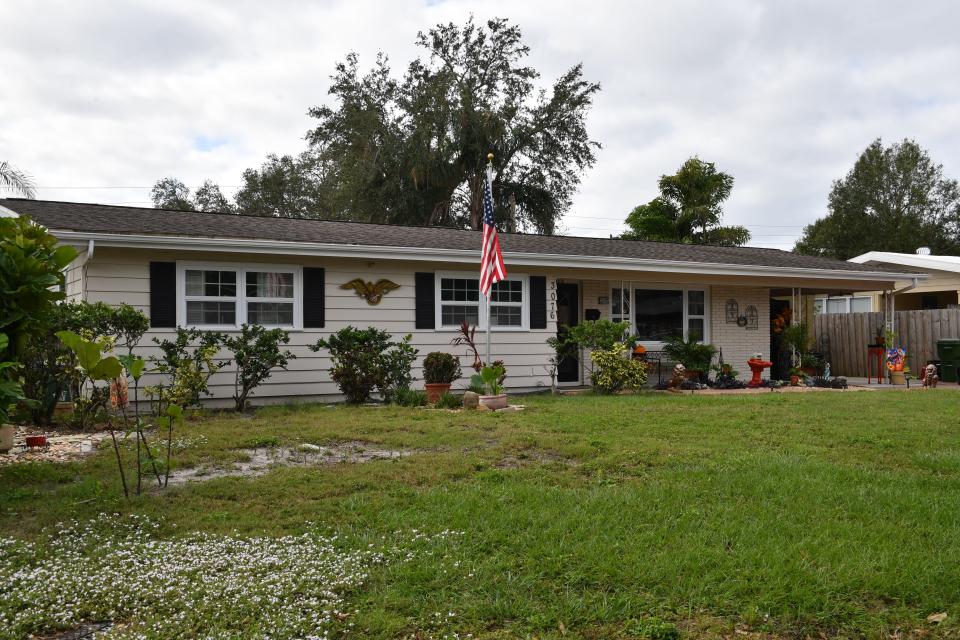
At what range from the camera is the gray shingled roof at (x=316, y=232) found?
9.80 m

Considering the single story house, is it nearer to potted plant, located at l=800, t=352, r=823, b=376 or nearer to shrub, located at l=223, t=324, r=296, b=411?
potted plant, located at l=800, t=352, r=823, b=376

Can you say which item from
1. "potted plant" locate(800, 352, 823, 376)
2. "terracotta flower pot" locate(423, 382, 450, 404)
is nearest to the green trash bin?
"potted plant" locate(800, 352, 823, 376)

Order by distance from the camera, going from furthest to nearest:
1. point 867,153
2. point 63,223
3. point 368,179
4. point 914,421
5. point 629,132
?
point 867,153 → point 368,179 → point 629,132 → point 63,223 → point 914,421

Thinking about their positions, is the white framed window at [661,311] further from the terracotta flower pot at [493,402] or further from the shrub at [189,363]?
the shrub at [189,363]

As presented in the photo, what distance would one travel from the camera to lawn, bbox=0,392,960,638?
296 cm

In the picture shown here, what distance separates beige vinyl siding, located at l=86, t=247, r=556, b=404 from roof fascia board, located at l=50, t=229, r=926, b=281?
1.04 ft

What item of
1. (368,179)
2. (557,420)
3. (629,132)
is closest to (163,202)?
(368,179)

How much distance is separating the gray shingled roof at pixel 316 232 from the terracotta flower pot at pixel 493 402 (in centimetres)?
306

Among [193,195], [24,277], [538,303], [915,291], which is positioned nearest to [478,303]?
[538,303]

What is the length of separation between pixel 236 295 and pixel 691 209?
66.0ft

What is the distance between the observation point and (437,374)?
402 inches

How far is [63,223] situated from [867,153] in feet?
135

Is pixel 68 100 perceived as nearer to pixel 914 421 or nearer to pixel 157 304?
pixel 157 304

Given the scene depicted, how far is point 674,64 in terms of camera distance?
623 inches
